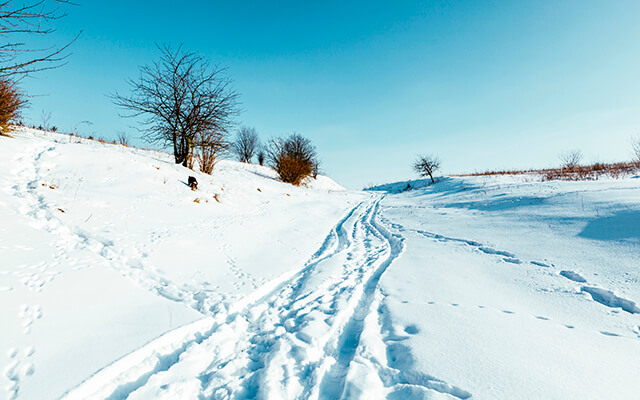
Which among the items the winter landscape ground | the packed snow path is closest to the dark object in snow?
the winter landscape ground

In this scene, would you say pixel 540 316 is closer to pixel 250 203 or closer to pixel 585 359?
pixel 585 359

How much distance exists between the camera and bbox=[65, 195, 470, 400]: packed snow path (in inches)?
64.6

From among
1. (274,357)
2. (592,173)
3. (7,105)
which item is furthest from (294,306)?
(592,173)

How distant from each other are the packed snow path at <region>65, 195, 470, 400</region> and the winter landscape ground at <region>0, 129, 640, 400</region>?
0.01 m

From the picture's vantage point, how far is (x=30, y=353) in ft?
5.80

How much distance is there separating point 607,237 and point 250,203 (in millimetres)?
8976

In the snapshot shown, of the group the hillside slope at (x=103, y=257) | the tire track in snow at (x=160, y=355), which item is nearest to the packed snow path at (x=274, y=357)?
the tire track in snow at (x=160, y=355)

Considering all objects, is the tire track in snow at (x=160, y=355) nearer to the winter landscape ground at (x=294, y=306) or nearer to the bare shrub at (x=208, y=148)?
the winter landscape ground at (x=294, y=306)

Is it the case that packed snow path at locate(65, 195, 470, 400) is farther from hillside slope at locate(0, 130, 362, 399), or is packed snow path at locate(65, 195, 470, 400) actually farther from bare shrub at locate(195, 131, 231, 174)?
bare shrub at locate(195, 131, 231, 174)

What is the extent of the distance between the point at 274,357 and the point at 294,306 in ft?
3.03

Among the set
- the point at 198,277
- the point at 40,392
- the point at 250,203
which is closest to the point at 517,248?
the point at 198,277

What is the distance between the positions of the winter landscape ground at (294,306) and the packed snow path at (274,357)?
0.01 meters

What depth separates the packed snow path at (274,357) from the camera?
164 centimetres

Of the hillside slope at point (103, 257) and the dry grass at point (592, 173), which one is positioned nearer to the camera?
the hillside slope at point (103, 257)
